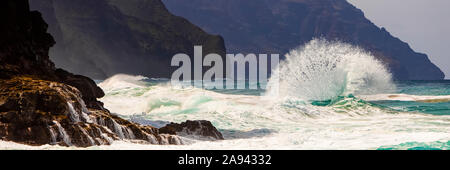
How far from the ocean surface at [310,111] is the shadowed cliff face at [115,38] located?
2906 inches

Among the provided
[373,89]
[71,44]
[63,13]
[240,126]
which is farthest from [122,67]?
[240,126]

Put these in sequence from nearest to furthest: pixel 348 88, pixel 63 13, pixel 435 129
A: pixel 435 129 → pixel 348 88 → pixel 63 13

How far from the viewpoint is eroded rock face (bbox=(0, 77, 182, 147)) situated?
336 inches

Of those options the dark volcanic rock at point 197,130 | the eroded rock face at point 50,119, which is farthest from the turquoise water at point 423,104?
the eroded rock face at point 50,119

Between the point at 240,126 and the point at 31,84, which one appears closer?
the point at 31,84

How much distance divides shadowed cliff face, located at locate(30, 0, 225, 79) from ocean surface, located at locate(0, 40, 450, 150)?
7381cm

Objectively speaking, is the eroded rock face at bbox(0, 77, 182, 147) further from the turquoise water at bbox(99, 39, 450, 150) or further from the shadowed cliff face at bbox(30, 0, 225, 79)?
the shadowed cliff face at bbox(30, 0, 225, 79)

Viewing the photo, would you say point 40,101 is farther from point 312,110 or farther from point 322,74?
point 322,74

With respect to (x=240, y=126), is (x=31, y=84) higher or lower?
higher

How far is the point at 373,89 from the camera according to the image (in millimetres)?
34188

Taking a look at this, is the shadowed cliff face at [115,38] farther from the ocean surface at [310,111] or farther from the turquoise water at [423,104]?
the ocean surface at [310,111]

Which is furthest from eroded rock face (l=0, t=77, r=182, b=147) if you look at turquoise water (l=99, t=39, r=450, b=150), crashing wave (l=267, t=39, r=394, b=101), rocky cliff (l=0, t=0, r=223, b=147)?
crashing wave (l=267, t=39, r=394, b=101)
